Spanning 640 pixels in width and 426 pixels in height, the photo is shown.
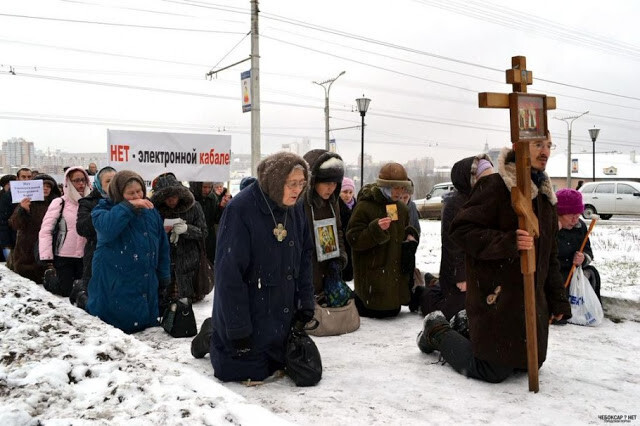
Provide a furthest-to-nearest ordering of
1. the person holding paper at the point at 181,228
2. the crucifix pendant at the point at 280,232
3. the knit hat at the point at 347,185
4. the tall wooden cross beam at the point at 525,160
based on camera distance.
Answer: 1. the knit hat at the point at 347,185
2. the person holding paper at the point at 181,228
3. the crucifix pendant at the point at 280,232
4. the tall wooden cross beam at the point at 525,160

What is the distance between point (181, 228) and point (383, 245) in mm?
2338

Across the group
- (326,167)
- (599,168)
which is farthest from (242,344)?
(599,168)

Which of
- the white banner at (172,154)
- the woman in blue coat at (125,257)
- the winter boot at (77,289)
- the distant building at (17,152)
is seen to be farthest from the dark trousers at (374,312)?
the distant building at (17,152)

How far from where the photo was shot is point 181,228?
6.66 meters

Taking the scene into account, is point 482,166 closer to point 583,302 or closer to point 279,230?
point 279,230

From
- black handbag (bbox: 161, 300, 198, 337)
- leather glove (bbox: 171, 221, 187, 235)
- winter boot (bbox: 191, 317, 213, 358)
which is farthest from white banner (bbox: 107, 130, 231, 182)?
winter boot (bbox: 191, 317, 213, 358)

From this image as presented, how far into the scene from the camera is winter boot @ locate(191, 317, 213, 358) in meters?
4.68

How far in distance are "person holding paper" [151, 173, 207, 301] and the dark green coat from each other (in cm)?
200

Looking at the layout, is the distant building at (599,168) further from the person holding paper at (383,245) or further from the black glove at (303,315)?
the black glove at (303,315)

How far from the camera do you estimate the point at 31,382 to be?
11.6 feet

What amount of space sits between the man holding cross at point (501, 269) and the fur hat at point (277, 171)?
121 centimetres

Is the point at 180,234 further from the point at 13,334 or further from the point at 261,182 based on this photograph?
the point at 261,182

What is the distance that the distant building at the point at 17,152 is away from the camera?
243ft

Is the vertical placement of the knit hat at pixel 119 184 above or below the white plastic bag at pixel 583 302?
Result: above
